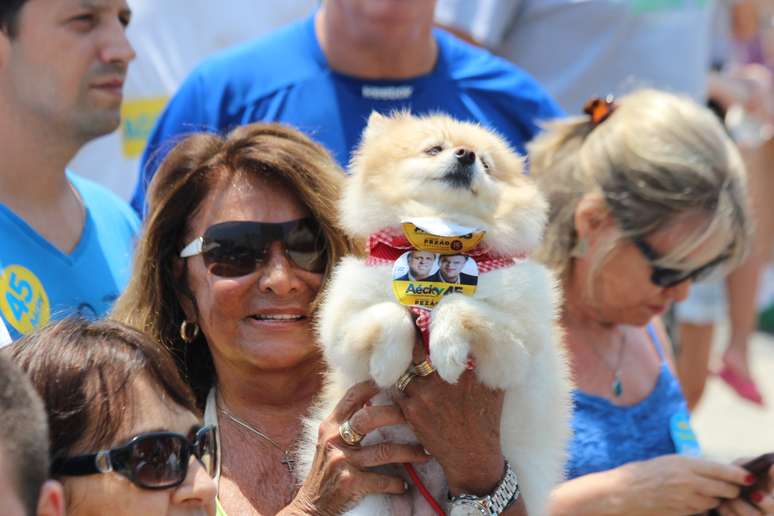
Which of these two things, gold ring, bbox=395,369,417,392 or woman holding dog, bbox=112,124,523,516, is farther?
woman holding dog, bbox=112,124,523,516

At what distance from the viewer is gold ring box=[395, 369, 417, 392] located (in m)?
2.56

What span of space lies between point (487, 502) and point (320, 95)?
6.57ft

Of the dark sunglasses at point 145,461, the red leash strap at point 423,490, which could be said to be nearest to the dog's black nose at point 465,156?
the red leash strap at point 423,490

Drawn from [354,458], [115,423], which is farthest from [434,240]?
[115,423]

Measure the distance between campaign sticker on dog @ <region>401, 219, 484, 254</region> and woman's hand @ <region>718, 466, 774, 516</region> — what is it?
1.28 m

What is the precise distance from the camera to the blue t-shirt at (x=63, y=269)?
3223 mm

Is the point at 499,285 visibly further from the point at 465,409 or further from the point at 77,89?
the point at 77,89

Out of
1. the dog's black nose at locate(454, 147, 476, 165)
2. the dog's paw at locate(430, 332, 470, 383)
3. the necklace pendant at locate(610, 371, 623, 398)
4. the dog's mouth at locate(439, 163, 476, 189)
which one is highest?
the dog's black nose at locate(454, 147, 476, 165)

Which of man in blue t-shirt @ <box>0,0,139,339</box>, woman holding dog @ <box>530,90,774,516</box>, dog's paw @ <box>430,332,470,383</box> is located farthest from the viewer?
woman holding dog @ <box>530,90,774,516</box>

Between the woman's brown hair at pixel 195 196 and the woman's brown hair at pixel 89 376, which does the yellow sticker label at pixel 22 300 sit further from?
the woman's brown hair at pixel 89 376

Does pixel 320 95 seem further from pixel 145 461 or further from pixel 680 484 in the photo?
pixel 145 461

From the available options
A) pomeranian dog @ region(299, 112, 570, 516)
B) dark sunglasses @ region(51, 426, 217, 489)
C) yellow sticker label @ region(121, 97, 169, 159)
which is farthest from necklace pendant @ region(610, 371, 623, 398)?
yellow sticker label @ region(121, 97, 169, 159)

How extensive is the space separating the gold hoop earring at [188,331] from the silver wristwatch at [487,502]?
0.96 metres

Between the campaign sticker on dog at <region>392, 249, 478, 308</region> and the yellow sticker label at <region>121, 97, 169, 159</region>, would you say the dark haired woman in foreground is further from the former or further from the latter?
the yellow sticker label at <region>121, 97, 169, 159</region>
